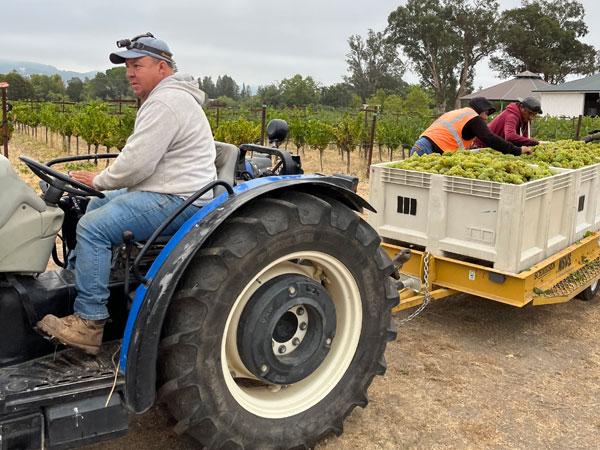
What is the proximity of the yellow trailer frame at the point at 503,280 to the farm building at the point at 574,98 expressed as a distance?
37965mm

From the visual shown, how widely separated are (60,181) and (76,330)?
65 cm

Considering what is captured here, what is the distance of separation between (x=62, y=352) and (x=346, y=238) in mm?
1366

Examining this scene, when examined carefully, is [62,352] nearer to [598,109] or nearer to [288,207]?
[288,207]

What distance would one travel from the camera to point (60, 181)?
2.58 meters

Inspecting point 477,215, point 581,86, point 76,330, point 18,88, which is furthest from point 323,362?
point 18,88

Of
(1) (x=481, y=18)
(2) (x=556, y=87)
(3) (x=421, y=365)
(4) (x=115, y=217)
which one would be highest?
(1) (x=481, y=18)

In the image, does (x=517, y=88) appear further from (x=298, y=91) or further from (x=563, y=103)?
(x=298, y=91)

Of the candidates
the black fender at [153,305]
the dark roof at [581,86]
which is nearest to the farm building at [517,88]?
the dark roof at [581,86]

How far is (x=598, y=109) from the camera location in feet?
131

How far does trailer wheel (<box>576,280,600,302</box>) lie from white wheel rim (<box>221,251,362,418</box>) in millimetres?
3452

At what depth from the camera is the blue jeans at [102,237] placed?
2.48m

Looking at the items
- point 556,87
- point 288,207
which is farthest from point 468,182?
point 556,87

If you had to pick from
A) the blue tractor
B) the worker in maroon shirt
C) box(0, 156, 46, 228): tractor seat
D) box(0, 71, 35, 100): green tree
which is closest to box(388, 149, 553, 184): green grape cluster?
the worker in maroon shirt

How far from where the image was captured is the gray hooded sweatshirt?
2.62 m
